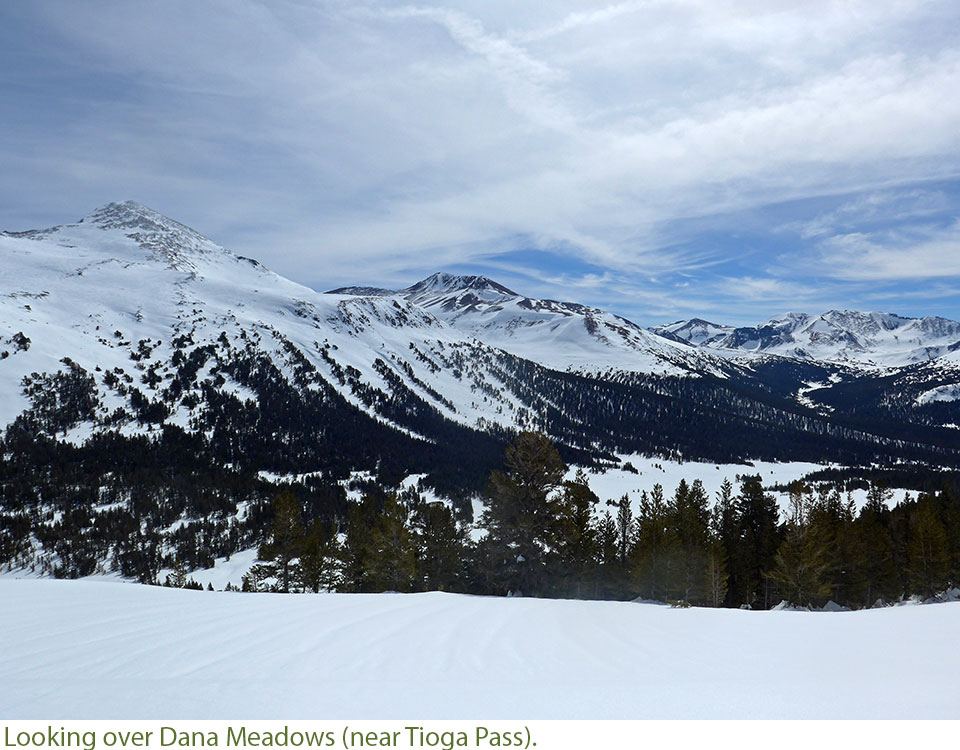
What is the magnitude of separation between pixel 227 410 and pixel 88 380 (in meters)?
45.3

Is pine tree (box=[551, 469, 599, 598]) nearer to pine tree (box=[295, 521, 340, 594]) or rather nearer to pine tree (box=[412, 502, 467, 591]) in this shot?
pine tree (box=[412, 502, 467, 591])

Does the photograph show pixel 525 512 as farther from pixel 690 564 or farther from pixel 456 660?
pixel 456 660

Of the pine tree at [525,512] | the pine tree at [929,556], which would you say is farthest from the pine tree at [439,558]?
the pine tree at [929,556]

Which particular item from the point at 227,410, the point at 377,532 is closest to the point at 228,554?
the point at 377,532

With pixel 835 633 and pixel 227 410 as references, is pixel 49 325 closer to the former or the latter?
pixel 227 410

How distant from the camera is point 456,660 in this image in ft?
26.2

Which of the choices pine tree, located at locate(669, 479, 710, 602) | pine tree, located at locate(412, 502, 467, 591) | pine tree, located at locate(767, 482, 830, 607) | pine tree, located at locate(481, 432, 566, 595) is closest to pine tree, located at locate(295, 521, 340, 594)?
pine tree, located at locate(412, 502, 467, 591)

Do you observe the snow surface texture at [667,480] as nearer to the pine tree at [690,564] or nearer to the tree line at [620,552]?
the tree line at [620,552]

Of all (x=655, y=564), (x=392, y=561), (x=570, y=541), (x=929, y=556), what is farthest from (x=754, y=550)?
(x=392, y=561)

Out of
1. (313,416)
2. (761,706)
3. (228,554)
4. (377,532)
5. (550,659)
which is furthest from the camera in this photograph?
(313,416)

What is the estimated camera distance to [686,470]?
193 meters

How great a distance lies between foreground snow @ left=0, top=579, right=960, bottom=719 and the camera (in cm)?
573

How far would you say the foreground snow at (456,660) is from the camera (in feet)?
18.8
